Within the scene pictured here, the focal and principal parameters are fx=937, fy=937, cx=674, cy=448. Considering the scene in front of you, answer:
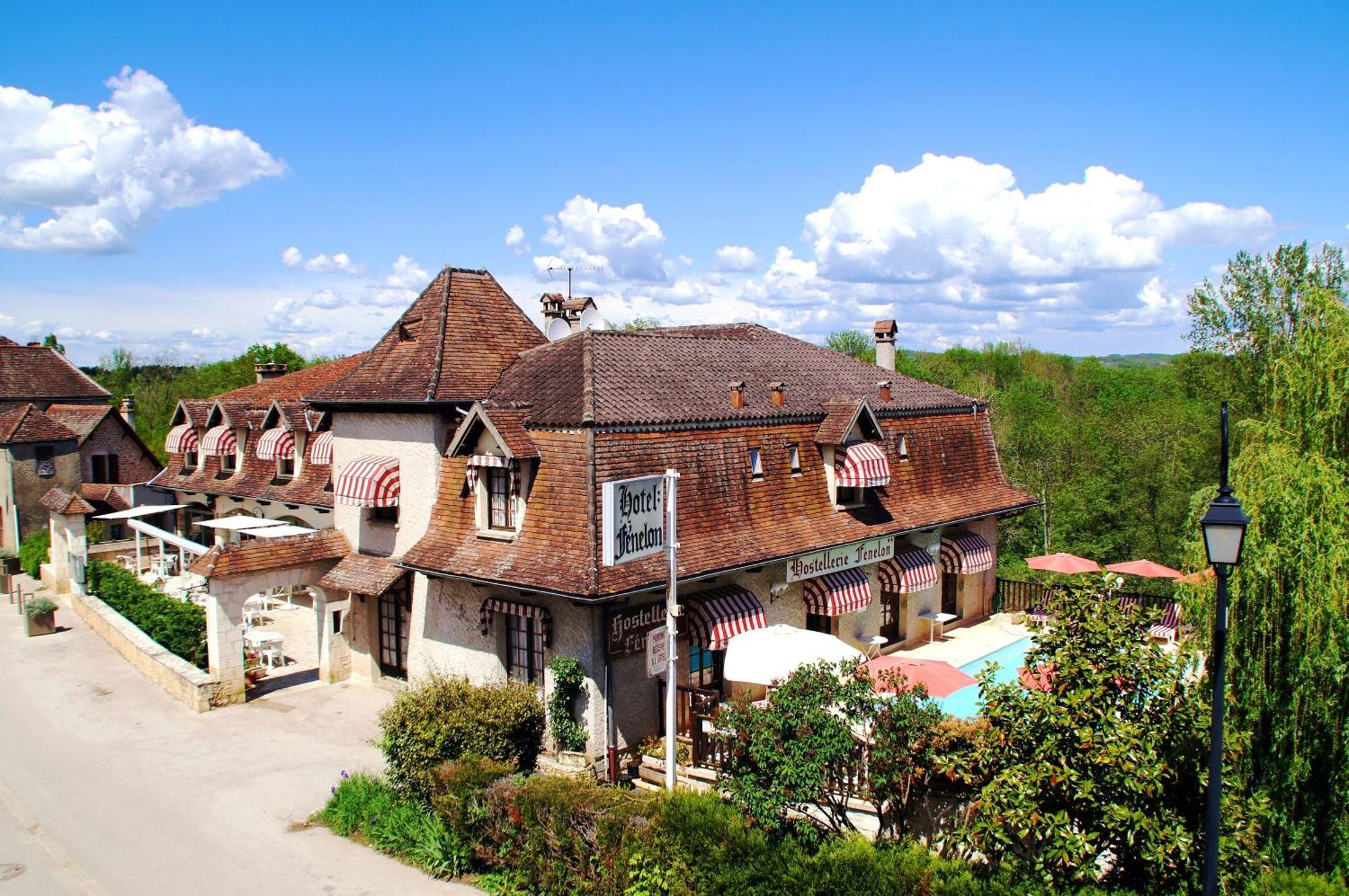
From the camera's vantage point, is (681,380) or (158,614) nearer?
(681,380)

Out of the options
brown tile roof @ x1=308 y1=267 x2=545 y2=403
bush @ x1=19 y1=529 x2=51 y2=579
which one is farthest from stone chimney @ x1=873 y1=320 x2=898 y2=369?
bush @ x1=19 y1=529 x2=51 y2=579

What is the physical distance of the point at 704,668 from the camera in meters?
20.3

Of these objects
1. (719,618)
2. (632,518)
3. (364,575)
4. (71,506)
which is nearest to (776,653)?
(719,618)

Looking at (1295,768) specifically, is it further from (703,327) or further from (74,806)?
(703,327)

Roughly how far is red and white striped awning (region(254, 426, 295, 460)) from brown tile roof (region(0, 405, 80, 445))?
16.4 m

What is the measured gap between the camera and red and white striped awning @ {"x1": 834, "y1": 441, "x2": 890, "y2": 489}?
22531 millimetres

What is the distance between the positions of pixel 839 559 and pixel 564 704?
7.94 meters

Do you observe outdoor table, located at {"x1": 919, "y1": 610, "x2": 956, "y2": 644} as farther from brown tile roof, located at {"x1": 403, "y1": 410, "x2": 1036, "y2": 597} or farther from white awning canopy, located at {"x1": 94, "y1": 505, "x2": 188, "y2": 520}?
white awning canopy, located at {"x1": 94, "y1": 505, "x2": 188, "y2": 520}

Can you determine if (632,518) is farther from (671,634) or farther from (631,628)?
(631,628)

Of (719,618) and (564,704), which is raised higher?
(719,618)

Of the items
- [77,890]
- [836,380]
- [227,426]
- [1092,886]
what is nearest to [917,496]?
[836,380]

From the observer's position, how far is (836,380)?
2736 cm

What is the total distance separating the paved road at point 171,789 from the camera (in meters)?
14.4

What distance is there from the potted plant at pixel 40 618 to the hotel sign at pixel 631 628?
22.5m
